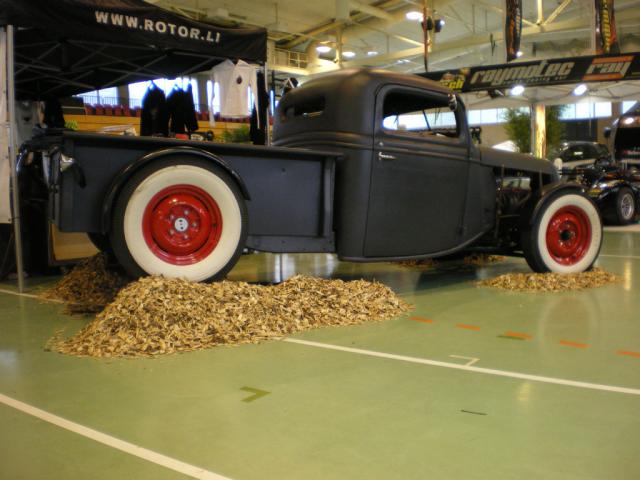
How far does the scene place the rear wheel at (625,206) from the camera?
10742 mm

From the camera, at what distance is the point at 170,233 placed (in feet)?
12.7

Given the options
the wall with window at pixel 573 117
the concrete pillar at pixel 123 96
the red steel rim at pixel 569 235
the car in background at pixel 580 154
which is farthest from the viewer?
the wall with window at pixel 573 117

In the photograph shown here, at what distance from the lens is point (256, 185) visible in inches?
162

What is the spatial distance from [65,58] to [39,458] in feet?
18.8

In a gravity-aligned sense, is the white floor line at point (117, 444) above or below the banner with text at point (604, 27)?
below

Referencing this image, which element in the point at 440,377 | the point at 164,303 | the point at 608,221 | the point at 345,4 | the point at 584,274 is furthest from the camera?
the point at 345,4

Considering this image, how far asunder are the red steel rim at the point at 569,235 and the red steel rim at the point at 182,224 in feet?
10.8

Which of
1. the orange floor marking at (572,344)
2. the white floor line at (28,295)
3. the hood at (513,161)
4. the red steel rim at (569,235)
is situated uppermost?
the hood at (513,161)

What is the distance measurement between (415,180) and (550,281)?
160 cm

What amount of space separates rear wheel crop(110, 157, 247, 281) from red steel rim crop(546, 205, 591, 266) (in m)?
3.14

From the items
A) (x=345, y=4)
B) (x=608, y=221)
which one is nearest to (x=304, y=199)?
(x=608, y=221)

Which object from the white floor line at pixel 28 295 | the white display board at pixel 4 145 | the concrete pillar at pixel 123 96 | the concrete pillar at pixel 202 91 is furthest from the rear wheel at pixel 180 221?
the concrete pillar at pixel 202 91

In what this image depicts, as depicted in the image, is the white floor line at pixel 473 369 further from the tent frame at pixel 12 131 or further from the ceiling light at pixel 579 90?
the ceiling light at pixel 579 90

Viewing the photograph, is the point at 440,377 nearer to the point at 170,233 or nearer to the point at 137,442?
the point at 137,442
